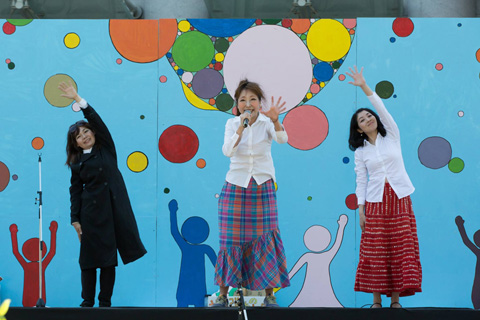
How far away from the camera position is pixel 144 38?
462 centimetres

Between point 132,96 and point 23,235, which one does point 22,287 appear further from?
point 132,96

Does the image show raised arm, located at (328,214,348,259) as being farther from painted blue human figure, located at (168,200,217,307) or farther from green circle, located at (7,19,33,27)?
green circle, located at (7,19,33,27)

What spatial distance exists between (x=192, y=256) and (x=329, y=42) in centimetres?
185

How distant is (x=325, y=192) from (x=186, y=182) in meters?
1.01

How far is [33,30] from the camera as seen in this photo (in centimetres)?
466

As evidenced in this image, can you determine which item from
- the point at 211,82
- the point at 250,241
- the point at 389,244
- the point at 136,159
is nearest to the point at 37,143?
the point at 136,159

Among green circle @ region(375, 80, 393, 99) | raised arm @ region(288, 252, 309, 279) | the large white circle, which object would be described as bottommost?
raised arm @ region(288, 252, 309, 279)

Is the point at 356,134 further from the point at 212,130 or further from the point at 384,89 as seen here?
the point at 212,130

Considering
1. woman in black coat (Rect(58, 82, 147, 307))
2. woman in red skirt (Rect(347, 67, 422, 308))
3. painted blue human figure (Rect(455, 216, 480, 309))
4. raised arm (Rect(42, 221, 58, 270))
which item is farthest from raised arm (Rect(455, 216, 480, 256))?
raised arm (Rect(42, 221, 58, 270))

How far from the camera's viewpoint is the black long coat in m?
3.75

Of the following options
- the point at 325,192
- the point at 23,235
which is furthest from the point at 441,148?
the point at 23,235

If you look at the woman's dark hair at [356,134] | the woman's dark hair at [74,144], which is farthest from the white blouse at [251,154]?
the woman's dark hair at [74,144]
